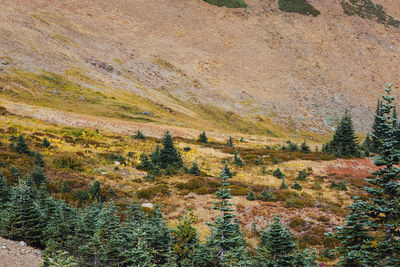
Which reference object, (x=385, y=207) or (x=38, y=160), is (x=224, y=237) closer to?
(x=385, y=207)

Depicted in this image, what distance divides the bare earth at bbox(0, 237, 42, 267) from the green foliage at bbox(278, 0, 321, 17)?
146324 mm

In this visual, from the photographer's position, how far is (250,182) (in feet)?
92.5

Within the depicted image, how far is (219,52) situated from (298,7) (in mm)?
54038

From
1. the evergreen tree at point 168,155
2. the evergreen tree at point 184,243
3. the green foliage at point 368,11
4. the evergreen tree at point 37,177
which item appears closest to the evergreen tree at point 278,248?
the evergreen tree at point 184,243

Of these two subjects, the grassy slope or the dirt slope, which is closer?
the grassy slope

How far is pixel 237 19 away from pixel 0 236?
131126 millimetres

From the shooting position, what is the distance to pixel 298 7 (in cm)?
13375

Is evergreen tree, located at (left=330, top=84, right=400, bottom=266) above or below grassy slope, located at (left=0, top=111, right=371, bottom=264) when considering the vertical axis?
above

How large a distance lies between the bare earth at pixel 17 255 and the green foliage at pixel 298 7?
146 metres

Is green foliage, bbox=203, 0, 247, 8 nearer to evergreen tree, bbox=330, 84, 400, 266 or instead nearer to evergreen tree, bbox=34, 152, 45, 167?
evergreen tree, bbox=34, 152, 45, 167

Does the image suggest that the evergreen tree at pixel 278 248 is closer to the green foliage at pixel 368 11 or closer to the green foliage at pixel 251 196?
the green foliage at pixel 251 196

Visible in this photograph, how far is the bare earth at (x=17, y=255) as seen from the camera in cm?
1027

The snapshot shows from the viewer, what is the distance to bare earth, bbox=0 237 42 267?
10.3 meters

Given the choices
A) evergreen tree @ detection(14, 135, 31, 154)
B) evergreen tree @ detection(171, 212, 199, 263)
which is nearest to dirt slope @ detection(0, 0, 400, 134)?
evergreen tree @ detection(14, 135, 31, 154)
